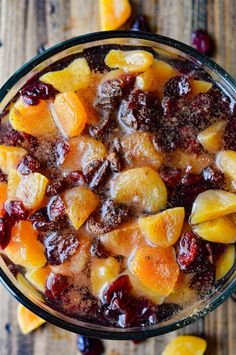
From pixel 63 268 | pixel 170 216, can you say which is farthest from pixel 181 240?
pixel 63 268

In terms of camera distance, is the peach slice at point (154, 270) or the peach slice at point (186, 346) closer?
the peach slice at point (154, 270)

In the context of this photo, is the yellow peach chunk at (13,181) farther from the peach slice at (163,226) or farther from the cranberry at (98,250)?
the peach slice at (163,226)

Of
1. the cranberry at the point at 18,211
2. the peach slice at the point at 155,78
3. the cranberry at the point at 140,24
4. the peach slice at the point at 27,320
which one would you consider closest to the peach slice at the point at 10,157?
the cranberry at the point at 18,211

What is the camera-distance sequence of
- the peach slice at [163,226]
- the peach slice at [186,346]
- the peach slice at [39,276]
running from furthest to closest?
the peach slice at [186,346] → the peach slice at [39,276] → the peach slice at [163,226]

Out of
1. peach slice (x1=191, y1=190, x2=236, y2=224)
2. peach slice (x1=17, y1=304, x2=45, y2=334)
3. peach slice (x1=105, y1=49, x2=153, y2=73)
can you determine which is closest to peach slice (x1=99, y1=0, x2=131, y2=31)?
peach slice (x1=105, y1=49, x2=153, y2=73)

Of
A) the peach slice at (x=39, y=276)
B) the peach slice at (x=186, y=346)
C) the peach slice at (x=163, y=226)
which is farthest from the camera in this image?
the peach slice at (x=186, y=346)

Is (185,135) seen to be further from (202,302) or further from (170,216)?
(202,302)

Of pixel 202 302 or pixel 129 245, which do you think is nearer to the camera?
pixel 129 245
